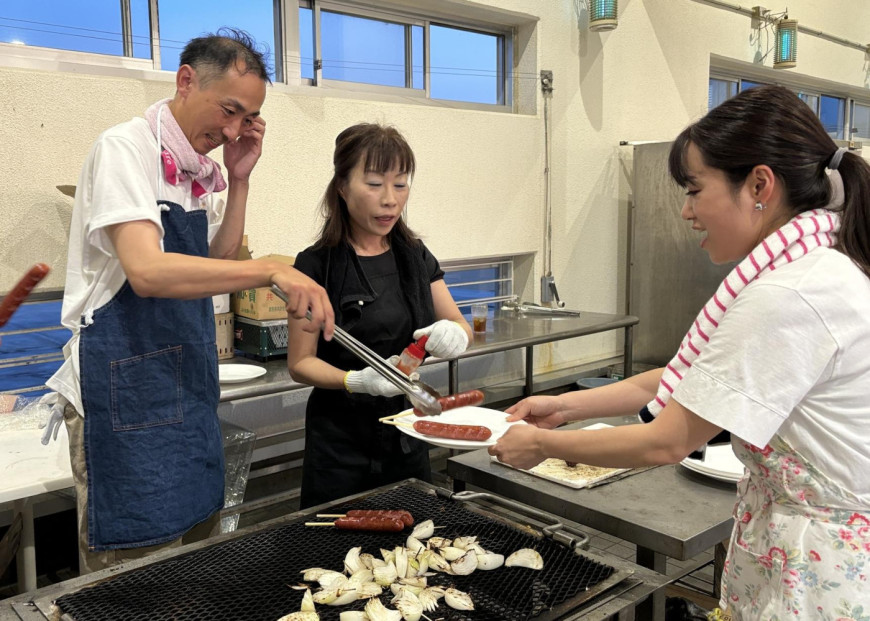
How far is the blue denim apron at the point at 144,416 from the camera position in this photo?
1.52m

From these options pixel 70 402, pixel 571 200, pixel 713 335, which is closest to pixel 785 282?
pixel 713 335

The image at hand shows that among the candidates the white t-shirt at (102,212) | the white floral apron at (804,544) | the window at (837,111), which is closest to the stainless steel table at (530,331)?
the white t-shirt at (102,212)

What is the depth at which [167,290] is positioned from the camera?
1.41 metres

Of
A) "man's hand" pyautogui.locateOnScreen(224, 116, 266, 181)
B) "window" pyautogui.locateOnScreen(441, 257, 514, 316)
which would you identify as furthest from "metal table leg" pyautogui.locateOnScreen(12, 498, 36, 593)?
"window" pyautogui.locateOnScreen(441, 257, 514, 316)

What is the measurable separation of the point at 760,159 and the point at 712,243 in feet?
0.57

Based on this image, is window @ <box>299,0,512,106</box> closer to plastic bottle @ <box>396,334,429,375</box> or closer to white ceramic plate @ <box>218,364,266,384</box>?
white ceramic plate @ <box>218,364,266,384</box>

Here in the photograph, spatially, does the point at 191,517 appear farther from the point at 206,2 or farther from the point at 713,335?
the point at 206,2

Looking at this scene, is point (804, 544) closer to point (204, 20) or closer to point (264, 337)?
point (264, 337)

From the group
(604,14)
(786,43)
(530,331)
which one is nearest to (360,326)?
(530,331)

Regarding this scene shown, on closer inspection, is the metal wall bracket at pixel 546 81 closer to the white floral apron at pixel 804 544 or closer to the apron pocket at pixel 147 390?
the apron pocket at pixel 147 390

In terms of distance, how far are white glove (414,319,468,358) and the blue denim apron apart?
0.59m

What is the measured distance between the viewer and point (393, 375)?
154 centimetres

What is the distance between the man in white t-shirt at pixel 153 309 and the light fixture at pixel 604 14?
3237 millimetres

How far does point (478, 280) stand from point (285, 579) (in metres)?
3.36
